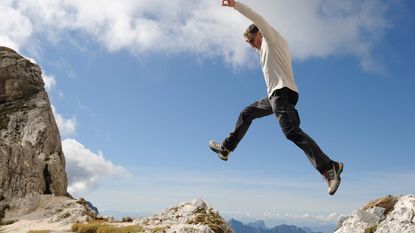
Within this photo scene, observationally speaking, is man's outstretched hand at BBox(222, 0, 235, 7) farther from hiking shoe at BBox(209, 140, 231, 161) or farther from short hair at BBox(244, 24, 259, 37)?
hiking shoe at BBox(209, 140, 231, 161)

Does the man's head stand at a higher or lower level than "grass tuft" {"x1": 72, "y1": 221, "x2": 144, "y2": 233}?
higher

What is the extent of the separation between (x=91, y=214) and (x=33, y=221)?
5246 mm

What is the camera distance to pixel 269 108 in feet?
37.6

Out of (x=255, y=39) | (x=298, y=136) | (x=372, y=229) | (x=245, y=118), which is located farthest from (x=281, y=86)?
(x=372, y=229)

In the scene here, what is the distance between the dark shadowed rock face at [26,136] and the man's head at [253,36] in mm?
45519

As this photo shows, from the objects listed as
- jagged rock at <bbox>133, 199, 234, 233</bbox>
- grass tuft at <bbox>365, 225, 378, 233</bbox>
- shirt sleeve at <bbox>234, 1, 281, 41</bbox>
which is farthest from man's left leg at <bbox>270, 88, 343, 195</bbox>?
jagged rock at <bbox>133, 199, 234, 233</bbox>

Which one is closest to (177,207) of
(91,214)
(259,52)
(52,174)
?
(259,52)

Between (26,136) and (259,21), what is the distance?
5681cm

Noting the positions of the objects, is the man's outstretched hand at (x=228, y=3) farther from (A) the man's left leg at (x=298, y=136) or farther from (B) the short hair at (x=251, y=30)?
(A) the man's left leg at (x=298, y=136)

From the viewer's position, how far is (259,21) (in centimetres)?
1075

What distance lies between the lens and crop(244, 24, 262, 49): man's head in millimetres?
11320

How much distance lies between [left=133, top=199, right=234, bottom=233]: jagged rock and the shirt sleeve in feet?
37.5

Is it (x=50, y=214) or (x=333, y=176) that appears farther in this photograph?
(x=50, y=214)

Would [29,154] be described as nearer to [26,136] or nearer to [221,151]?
[26,136]
